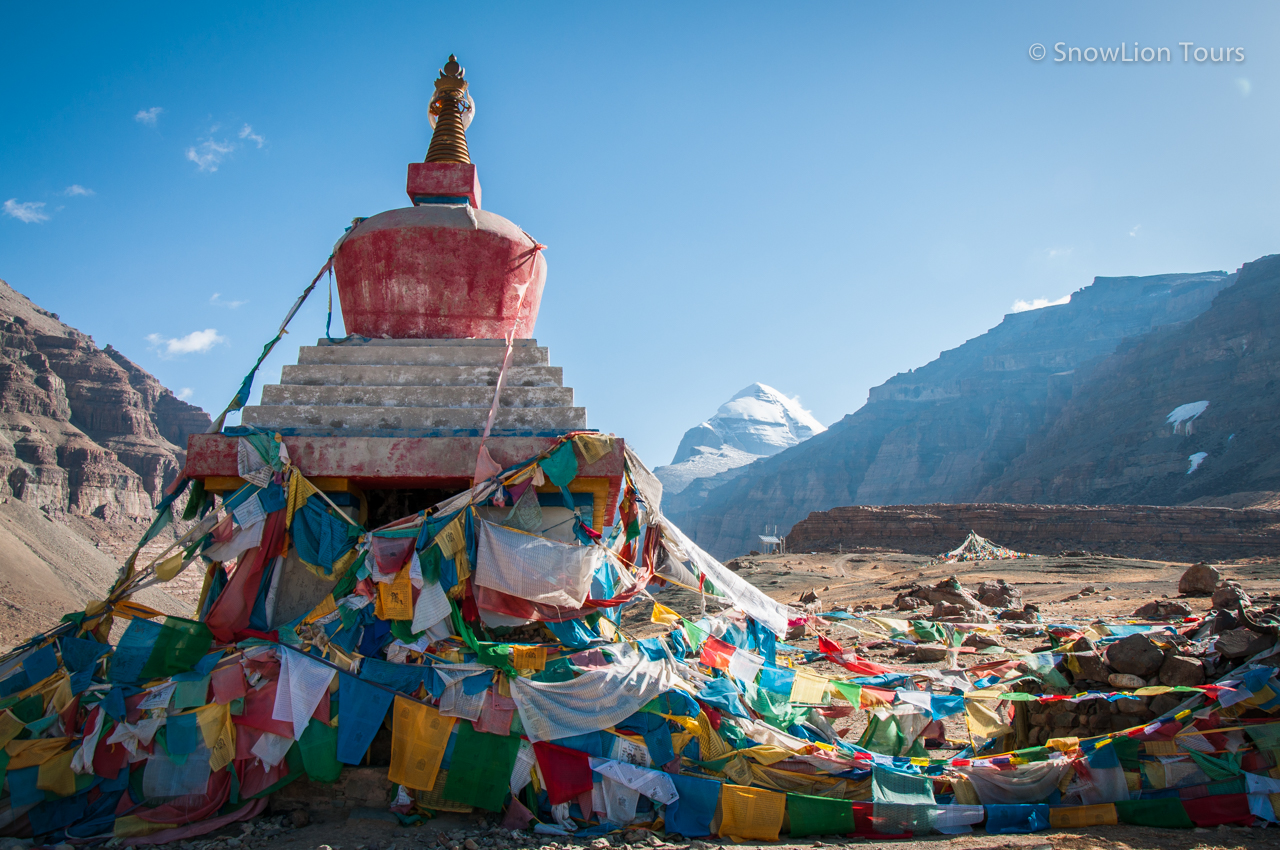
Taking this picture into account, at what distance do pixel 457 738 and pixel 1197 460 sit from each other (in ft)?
246

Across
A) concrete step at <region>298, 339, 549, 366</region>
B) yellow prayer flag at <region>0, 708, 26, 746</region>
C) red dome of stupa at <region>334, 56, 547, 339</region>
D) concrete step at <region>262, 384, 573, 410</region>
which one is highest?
red dome of stupa at <region>334, 56, 547, 339</region>

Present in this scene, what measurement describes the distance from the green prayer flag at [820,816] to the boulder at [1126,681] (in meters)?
2.70

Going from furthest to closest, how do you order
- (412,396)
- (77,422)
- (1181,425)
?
1. (77,422)
2. (1181,425)
3. (412,396)

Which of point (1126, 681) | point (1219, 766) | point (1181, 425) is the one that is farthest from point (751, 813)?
point (1181, 425)

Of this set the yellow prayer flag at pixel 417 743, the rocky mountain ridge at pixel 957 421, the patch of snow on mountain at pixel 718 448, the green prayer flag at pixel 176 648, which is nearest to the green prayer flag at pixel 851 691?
the yellow prayer flag at pixel 417 743

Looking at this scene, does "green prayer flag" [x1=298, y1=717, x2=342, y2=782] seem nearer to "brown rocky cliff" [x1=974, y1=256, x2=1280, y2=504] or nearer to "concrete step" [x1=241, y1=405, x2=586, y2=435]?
"concrete step" [x1=241, y1=405, x2=586, y2=435]

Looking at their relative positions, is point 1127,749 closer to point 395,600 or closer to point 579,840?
point 579,840

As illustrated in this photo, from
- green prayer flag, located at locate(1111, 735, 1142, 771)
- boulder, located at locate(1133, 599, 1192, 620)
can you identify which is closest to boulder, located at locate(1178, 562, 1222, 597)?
boulder, located at locate(1133, 599, 1192, 620)

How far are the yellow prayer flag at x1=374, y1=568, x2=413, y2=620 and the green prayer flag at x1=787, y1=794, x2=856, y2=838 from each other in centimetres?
279

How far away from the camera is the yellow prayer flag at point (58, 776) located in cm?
471

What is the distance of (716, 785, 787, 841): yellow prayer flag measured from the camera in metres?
4.69

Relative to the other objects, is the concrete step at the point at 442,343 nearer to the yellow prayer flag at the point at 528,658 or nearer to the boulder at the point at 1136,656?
the yellow prayer flag at the point at 528,658

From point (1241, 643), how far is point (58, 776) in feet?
25.5

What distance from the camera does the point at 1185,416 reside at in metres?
70.9
